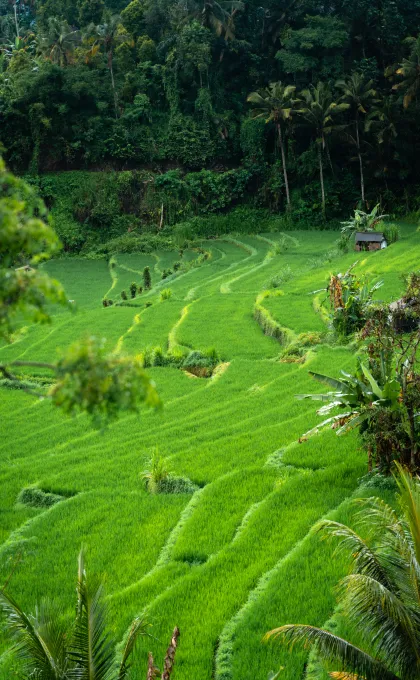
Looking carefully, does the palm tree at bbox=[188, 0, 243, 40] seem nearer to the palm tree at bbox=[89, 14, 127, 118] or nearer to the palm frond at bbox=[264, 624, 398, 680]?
the palm tree at bbox=[89, 14, 127, 118]

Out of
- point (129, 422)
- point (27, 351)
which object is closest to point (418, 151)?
point (27, 351)

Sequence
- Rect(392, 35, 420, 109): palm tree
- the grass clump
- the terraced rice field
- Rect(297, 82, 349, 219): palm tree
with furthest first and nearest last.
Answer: Rect(297, 82, 349, 219): palm tree < Rect(392, 35, 420, 109): palm tree < the grass clump < the terraced rice field

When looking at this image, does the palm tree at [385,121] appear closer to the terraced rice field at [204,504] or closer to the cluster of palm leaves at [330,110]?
the cluster of palm leaves at [330,110]

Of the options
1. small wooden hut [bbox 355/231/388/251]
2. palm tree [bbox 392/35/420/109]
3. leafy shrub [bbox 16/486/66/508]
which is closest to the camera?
leafy shrub [bbox 16/486/66/508]

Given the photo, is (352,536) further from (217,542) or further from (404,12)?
(404,12)

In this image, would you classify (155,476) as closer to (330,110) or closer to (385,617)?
(385,617)

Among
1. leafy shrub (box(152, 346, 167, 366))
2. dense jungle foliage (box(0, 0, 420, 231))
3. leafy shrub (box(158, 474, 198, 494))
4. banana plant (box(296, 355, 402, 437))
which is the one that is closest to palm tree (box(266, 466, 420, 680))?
banana plant (box(296, 355, 402, 437))
